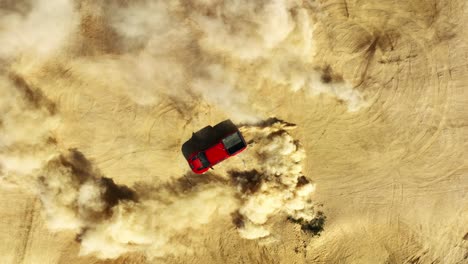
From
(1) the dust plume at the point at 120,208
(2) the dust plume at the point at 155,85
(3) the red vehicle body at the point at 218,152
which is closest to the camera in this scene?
(2) the dust plume at the point at 155,85

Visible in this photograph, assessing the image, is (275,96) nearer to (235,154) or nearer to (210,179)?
(235,154)

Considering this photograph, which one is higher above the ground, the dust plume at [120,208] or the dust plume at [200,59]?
the dust plume at [200,59]

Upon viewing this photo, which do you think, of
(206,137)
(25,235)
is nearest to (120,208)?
(25,235)

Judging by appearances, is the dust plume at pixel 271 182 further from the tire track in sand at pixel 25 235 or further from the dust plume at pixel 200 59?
the tire track in sand at pixel 25 235

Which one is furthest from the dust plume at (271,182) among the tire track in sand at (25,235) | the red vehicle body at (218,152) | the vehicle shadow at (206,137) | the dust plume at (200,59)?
the tire track in sand at (25,235)

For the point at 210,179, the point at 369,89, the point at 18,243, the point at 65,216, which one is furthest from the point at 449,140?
the point at 18,243

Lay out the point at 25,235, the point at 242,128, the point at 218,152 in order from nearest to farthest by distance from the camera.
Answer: the point at 218,152, the point at 242,128, the point at 25,235

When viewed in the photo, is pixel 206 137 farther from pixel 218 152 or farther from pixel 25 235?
pixel 25 235
